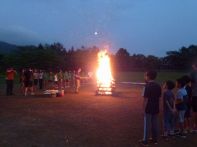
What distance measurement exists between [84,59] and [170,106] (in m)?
78.4

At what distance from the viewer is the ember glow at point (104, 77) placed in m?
26.5

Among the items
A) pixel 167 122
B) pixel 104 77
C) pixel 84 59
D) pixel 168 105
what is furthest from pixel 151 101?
pixel 84 59

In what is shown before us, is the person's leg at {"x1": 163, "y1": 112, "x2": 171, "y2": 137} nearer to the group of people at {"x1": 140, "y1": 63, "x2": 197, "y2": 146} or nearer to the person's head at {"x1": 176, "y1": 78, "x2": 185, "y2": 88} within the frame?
the group of people at {"x1": 140, "y1": 63, "x2": 197, "y2": 146}

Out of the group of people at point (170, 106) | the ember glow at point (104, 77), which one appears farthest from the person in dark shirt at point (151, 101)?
the ember glow at point (104, 77)

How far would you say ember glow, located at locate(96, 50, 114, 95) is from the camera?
26.5 metres

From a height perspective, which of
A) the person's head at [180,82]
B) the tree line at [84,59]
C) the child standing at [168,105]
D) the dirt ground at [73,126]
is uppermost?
the tree line at [84,59]

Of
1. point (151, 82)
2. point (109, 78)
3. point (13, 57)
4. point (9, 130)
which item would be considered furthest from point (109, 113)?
point (13, 57)

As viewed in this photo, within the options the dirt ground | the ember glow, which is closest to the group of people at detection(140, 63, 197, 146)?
the dirt ground

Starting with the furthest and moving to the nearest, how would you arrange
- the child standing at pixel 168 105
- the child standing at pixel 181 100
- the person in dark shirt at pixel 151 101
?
the child standing at pixel 181 100
the child standing at pixel 168 105
the person in dark shirt at pixel 151 101

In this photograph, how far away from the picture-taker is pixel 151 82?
10.5m

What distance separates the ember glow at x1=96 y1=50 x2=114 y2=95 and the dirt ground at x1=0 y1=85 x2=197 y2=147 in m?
7.01

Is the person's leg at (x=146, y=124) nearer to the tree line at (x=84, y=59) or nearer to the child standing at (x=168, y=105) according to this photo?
the child standing at (x=168, y=105)

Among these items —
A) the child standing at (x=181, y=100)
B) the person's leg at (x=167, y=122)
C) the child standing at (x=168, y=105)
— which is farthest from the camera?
the child standing at (x=181, y=100)

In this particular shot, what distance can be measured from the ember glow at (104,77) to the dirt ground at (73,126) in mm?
7007
